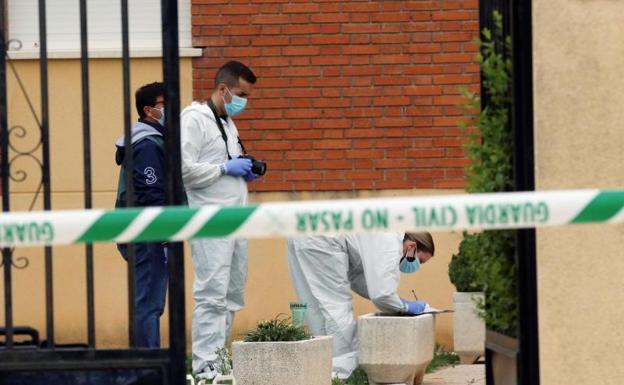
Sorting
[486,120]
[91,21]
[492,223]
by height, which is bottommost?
[492,223]

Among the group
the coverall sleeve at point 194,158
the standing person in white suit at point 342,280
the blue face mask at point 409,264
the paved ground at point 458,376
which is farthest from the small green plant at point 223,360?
the blue face mask at point 409,264

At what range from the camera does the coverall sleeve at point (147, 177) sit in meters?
8.16

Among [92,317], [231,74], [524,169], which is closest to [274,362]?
[231,74]

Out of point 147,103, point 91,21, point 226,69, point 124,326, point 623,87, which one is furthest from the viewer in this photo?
point 91,21

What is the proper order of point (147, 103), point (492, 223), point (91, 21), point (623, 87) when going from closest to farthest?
1. point (492, 223)
2. point (623, 87)
3. point (147, 103)
4. point (91, 21)

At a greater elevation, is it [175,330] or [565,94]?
[565,94]

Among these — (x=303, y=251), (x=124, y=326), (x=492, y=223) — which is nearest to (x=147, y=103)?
(x=303, y=251)

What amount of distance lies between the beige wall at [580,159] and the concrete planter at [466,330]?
A: 15.5 feet

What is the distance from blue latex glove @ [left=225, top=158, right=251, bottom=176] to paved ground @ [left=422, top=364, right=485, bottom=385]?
68.8 inches

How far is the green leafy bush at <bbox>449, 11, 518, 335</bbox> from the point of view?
531 cm

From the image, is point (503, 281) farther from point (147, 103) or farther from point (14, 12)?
point (14, 12)

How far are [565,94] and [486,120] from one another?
0.37 metres

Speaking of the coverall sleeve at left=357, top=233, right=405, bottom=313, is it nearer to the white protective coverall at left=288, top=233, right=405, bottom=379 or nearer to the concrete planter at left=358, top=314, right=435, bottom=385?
the white protective coverall at left=288, top=233, right=405, bottom=379

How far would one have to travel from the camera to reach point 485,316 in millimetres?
5520
